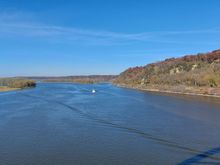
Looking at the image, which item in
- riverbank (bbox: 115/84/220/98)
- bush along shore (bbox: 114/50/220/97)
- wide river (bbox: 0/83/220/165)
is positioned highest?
bush along shore (bbox: 114/50/220/97)

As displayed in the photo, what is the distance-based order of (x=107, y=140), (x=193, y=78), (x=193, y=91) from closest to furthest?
(x=107, y=140), (x=193, y=91), (x=193, y=78)

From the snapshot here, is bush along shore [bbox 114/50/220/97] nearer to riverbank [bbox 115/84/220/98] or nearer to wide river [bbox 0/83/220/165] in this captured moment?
riverbank [bbox 115/84/220/98]

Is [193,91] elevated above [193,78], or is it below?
below

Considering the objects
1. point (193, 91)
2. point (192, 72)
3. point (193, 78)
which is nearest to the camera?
point (193, 91)

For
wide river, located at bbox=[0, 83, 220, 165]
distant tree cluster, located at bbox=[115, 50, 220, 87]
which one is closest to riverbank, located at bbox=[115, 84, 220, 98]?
distant tree cluster, located at bbox=[115, 50, 220, 87]

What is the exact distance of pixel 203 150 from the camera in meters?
14.8

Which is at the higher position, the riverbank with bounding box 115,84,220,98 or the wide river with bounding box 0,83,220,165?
the riverbank with bounding box 115,84,220,98

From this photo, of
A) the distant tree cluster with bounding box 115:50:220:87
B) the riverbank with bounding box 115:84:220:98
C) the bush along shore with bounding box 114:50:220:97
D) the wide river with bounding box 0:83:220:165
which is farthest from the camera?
the distant tree cluster with bounding box 115:50:220:87

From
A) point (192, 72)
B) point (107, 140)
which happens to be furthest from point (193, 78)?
point (107, 140)

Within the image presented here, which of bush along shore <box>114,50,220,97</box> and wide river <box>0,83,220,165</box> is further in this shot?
bush along shore <box>114,50,220,97</box>

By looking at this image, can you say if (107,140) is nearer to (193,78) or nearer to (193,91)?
(193,91)

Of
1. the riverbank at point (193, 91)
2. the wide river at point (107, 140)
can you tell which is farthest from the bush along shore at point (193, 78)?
the wide river at point (107, 140)

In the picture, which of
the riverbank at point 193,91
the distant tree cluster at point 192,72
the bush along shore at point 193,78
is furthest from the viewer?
the distant tree cluster at point 192,72

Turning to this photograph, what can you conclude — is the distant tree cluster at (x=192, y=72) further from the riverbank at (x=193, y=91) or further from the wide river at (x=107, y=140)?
the wide river at (x=107, y=140)
